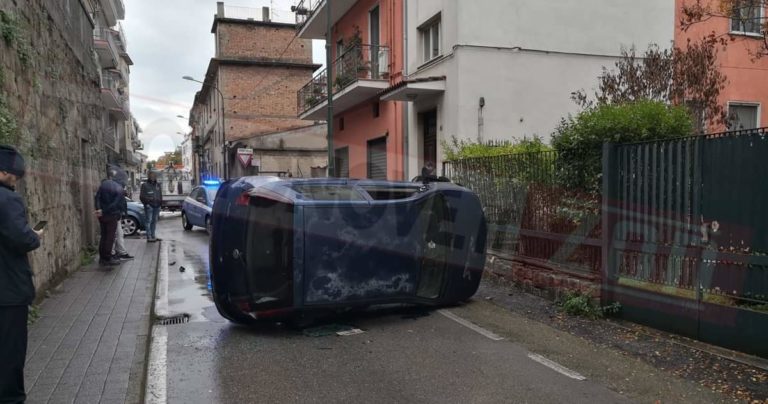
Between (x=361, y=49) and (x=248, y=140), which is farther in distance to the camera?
(x=248, y=140)

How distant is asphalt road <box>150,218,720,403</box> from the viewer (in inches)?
A: 161

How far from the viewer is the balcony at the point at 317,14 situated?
1889cm

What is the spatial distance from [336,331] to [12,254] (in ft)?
10.3

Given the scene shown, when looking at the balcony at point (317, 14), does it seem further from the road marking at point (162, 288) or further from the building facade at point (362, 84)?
the road marking at point (162, 288)

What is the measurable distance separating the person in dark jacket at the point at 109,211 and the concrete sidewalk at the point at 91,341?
1.13 m

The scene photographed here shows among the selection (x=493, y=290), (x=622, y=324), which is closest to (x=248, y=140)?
(x=493, y=290)

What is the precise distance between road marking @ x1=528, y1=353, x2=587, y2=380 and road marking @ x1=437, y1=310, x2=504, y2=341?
60cm

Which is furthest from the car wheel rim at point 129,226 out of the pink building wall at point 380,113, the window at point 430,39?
the window at point 430,39

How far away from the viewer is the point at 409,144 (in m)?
15.5

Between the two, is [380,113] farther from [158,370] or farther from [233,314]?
[158,370]

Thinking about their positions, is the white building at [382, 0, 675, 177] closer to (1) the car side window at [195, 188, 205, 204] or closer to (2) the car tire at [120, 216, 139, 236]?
(1) the car side window at [195, 188, 205, 204]

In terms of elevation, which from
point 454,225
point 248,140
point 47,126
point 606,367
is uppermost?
point 248,140

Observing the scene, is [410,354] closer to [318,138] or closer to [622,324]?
[622,324]

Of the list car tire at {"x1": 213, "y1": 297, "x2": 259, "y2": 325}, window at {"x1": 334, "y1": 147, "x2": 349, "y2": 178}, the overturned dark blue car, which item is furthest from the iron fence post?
window at {"x1": 334, "y1": 147, "x2": 349, "y2": 178}
